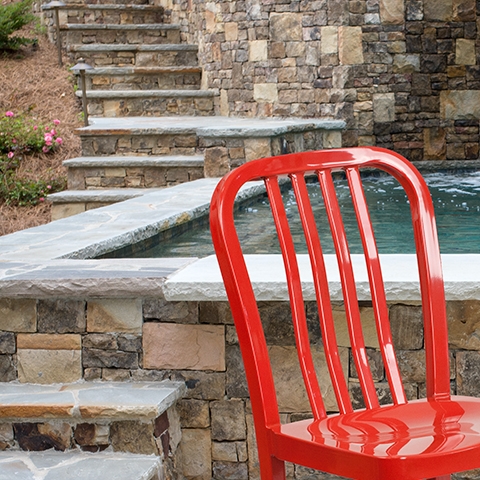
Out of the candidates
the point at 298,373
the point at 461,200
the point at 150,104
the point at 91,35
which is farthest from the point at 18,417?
the point at 91,35

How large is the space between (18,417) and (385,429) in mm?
997

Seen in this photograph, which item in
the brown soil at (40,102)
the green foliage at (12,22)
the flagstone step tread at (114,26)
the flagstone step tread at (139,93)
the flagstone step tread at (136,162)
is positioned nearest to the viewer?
the flagstone step tread at (136,162)

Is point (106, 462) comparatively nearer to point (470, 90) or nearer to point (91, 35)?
point (470, 90)

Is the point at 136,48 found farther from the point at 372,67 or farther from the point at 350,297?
the point at 350,297

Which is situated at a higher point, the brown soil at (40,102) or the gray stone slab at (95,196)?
the brown soil at (40,102)

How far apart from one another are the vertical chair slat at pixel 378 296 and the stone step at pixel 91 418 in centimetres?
65

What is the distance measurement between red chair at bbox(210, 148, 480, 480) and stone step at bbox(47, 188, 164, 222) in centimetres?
413

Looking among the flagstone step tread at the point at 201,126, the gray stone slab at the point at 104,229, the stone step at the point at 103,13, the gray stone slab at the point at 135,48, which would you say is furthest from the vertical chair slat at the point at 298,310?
the stone step at the point at 103,13

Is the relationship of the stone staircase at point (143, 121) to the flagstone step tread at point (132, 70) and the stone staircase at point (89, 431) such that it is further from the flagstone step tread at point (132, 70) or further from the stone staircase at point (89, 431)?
the stone staircase at point (89, 431)

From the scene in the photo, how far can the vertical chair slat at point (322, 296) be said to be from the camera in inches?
54.8

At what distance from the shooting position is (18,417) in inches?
76.2

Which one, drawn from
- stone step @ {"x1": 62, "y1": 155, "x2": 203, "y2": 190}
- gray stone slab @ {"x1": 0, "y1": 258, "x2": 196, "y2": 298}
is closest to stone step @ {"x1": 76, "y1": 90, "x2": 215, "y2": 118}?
stone step @ {"x1": 62, "y1": 155, "x2": 203, "y2": 190}

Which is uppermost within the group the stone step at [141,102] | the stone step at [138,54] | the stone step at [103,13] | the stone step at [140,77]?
the stone step at [103,13]

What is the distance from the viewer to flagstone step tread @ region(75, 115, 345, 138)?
5.53 m
